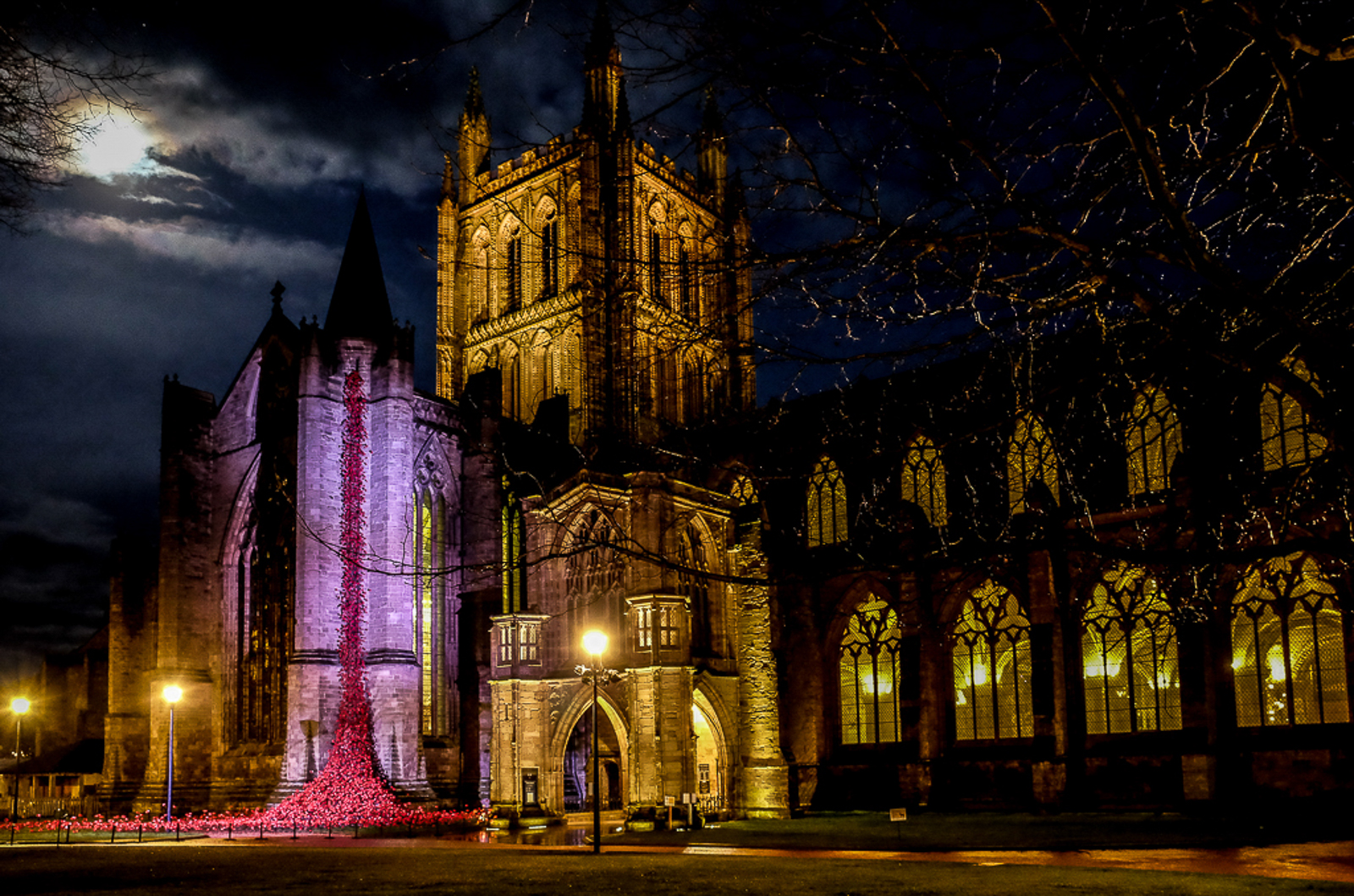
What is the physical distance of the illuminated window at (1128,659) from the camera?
31.7 metres

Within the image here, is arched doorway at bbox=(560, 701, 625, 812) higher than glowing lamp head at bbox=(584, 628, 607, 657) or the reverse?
the reverse

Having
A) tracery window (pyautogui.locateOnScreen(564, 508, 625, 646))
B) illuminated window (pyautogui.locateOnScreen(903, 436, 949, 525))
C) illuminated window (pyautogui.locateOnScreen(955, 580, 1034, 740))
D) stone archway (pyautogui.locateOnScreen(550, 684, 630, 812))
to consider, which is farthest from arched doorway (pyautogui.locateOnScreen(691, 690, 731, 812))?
illuminated window (pyautogui.locateOnScreen(903, 436, 949, 525))

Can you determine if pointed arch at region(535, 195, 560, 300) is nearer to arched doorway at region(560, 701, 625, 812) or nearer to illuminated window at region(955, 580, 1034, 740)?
arched doorway at region(560, 701, 625, 812)

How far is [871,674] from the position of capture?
3762cm

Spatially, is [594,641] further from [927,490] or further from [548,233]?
[548,233]

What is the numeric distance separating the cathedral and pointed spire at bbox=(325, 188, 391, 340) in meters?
0.18

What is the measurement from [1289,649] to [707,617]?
16134mm

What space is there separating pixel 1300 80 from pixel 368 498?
119 ft

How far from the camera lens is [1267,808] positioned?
27.6m

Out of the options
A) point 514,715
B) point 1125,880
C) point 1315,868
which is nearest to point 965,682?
point 514,715

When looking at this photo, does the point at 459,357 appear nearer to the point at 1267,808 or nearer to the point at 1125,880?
the point at 1267,808

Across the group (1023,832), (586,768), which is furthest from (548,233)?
(1023,832)

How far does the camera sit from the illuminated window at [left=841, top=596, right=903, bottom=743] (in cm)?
3691

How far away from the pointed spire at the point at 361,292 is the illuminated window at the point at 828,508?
53.6ft
